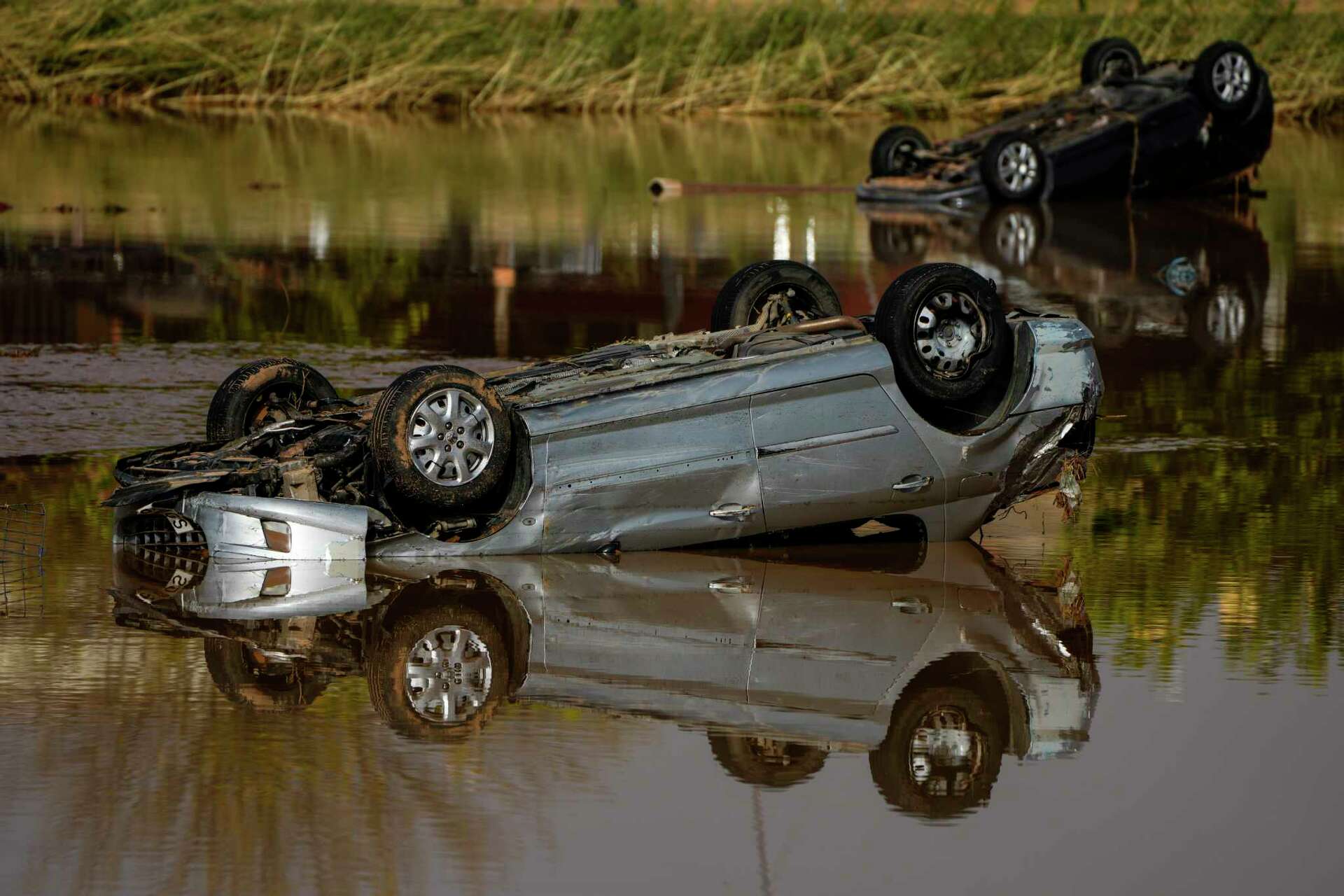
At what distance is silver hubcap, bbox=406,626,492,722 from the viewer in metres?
7.74

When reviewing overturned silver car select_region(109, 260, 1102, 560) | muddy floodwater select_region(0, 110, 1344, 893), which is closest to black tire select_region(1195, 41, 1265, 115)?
muddy floodwater select_region(0, 110, 1344, 893)

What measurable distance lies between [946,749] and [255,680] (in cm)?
230

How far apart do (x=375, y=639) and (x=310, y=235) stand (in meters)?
13.5

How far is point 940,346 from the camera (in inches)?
392

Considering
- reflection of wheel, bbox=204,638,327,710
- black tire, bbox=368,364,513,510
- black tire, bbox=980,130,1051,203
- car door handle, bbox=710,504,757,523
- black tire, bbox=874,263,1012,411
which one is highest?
black tire, bbox=980,130,1051,203

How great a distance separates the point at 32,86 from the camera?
3581cm

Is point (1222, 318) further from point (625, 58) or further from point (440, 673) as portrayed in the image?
point (625, 58)

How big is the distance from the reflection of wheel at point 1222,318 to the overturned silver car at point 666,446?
19.9 feet

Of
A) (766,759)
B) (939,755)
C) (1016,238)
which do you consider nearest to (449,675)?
(766,759)

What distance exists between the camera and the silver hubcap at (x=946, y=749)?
7113mm

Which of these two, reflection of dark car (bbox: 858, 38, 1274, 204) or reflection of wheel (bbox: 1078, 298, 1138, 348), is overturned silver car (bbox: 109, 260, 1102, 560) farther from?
reflection of dark car (bbox: 858, 38, 1274, 204)

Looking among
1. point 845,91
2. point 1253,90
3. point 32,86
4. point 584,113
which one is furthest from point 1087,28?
point 32,86

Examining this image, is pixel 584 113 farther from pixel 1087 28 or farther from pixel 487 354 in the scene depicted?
pixel 487 354

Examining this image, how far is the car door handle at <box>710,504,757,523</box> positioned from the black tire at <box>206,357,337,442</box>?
1811 millimetres
